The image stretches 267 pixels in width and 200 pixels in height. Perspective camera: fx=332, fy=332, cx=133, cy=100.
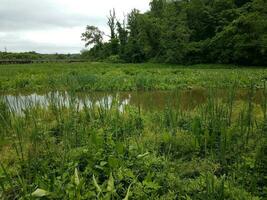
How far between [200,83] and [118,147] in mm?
11887

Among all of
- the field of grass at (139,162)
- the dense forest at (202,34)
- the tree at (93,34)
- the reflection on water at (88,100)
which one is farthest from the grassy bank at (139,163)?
the tree at (93,34)

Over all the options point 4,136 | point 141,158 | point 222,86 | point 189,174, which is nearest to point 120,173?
point 141,158

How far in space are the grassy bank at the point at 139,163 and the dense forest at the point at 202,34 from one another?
20.1 metres

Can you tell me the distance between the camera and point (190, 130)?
530 centimetres

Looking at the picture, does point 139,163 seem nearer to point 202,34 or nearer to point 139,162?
point 139,162

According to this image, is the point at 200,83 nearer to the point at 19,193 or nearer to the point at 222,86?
the point at 222,86

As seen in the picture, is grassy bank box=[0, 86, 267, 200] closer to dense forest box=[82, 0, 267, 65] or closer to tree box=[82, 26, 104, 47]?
dense forest box=[82, 0, 267, 65]

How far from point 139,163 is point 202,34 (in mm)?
30577

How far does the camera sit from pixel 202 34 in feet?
108

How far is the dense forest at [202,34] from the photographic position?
24.6m

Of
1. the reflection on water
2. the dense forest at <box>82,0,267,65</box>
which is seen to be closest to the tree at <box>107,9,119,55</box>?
the dense forest at <box>82,0,267,65</box>

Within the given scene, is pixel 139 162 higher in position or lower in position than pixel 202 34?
lower

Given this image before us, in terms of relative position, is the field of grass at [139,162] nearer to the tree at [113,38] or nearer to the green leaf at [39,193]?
the green leaf at [39,193]

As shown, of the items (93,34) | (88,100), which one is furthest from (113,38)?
(88,100)
